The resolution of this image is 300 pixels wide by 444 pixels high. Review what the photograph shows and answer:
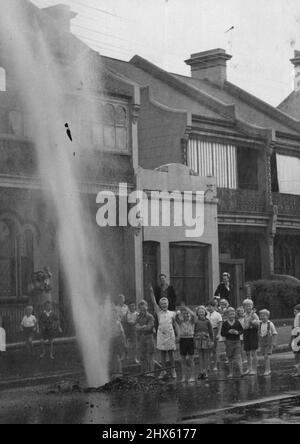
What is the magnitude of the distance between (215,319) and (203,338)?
1.72 metres

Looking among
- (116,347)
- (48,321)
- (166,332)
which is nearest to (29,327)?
(48,321)

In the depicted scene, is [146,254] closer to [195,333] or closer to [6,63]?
[6,63]

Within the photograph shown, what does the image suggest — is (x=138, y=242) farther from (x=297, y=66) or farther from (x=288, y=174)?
(x=297, y=66)

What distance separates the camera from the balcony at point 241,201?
119 ft

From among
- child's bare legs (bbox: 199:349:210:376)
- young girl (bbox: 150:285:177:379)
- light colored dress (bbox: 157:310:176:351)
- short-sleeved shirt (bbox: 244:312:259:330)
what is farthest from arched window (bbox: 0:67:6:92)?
child's bare legs (bbox: 199:349:210:376)

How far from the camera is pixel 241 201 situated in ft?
122

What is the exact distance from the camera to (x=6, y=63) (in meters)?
25.7

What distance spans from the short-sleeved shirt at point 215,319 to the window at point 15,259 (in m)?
8.29

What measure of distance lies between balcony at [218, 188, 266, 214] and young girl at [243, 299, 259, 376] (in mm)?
16888
